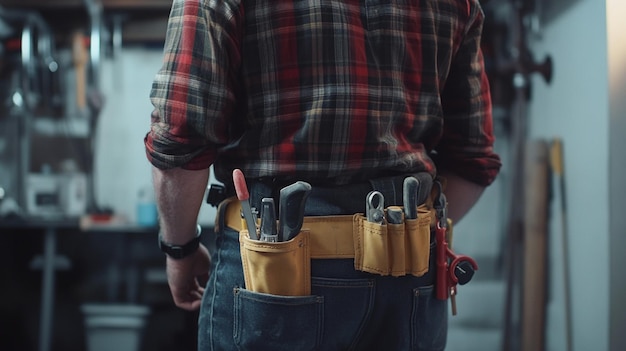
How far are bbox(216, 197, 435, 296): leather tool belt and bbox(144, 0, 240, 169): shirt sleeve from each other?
A: 0.14 meters

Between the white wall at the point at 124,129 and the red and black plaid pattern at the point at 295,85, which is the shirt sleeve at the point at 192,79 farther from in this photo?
the white wall at the point at 124,129

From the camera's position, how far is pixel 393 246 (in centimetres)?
73

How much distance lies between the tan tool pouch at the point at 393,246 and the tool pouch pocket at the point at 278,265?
8 cm

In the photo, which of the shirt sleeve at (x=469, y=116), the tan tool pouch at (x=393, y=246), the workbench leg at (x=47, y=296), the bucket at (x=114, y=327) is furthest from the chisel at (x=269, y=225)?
the workbench leg at (x=47, y=296)

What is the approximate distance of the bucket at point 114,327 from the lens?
191cm

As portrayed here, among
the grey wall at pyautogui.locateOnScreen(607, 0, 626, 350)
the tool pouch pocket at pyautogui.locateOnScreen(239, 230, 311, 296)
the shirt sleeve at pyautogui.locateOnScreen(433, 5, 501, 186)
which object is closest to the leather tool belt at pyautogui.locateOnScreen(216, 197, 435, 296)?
the tool pouch pocket at pyautogui.locateOnScreen(239, 230, 311, 296)

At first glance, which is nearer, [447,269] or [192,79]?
[192,79]

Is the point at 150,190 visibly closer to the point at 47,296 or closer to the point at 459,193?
the point at 47,296

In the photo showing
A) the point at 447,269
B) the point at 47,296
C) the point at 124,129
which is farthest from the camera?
the point at 124,129

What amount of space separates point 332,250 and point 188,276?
296 mm

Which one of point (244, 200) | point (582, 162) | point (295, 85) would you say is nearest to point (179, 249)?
point (244, 200)

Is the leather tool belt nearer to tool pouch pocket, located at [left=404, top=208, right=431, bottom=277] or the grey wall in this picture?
tool pouch pocket, located at [left=404, top=208, right=431, bottom=277]

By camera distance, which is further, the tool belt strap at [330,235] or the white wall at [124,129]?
the white wall at [124,129]

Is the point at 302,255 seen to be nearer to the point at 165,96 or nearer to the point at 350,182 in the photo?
the point at 350,182
